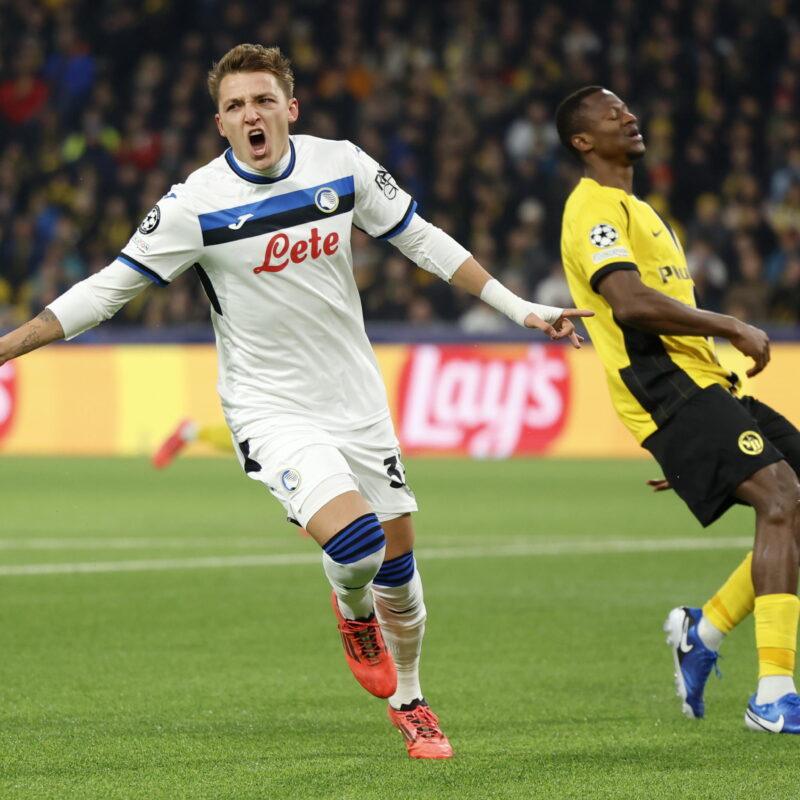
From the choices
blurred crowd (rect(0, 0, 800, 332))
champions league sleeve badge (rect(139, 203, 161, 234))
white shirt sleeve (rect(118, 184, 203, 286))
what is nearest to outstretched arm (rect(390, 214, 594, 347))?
white shirt sleeve (rect(118, 184, 203, 286))

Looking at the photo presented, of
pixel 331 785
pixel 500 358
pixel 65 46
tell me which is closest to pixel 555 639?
pixel 331 785

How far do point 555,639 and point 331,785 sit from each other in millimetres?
3173

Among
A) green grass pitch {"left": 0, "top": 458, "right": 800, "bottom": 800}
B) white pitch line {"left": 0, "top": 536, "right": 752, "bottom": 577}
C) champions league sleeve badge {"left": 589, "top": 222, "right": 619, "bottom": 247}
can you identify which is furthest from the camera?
white pitch line {"left": 0, "top": 536, "right": 752, "bottom": 577}

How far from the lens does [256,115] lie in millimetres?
5797

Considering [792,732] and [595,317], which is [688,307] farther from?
[792,732]

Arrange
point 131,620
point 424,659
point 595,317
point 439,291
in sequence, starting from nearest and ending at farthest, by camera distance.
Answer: point 595,317, point 424,659, point 131,620, point 439,291

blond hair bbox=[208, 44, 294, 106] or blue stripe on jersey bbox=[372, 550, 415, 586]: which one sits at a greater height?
blond hair bbox=[208, 44, 294, 106]

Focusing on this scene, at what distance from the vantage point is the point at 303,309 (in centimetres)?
584

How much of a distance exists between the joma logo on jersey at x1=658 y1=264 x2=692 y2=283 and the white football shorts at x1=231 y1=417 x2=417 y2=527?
46.9 inches

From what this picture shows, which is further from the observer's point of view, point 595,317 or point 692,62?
point 692,62

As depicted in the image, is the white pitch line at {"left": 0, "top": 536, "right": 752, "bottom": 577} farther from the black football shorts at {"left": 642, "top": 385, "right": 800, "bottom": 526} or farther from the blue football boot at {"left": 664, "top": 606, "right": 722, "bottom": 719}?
the black football shorts at {"left": 642, "top": 385, "right": 800, "bottom": 526}

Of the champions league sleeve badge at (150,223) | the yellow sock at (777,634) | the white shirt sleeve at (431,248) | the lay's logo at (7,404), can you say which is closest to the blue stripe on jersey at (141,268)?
the champions league sleeve badge at (150,223)

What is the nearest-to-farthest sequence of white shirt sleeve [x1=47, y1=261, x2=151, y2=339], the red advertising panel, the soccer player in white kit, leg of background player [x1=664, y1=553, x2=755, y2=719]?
white shirt sleeve [x1=47, y1=261, x2=151, y2=339]
the soccer player in white kit
leg of background player [x1=664, y1=553, x2=755, y2=719]
the red advertising panel

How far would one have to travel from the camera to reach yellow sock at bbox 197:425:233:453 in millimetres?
13305
